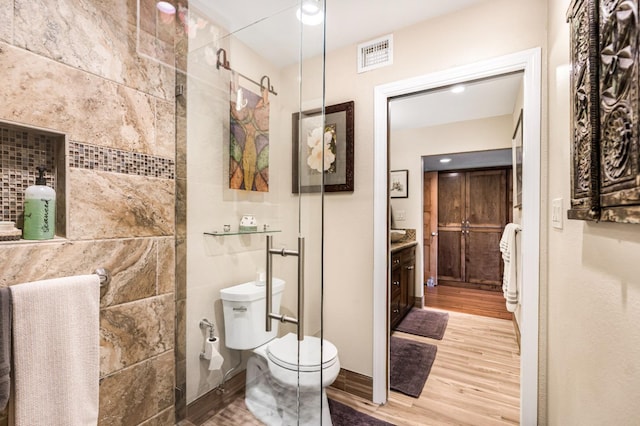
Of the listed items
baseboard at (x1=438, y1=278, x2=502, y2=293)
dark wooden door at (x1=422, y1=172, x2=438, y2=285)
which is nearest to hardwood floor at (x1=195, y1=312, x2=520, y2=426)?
baseboard at (x1=438, y1=278, x2=502, y2=293)

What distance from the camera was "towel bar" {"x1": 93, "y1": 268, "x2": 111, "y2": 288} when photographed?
117 cm

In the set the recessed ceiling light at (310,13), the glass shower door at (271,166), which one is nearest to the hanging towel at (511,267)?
the glass shower door at (271,166)

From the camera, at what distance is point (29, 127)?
3.26ft

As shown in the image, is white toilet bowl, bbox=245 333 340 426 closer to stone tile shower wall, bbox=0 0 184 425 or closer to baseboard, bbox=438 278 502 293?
stone tile shower wall, bbox=0 0 184 425

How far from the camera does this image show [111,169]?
4.05 feet

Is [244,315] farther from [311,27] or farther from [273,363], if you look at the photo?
[311,27]

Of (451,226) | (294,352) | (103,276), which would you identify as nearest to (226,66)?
(103,276)

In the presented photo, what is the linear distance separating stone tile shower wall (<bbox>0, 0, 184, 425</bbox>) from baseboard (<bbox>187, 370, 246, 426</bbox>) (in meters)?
0.12

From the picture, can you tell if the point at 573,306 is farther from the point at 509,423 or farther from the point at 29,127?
the point at 29,127

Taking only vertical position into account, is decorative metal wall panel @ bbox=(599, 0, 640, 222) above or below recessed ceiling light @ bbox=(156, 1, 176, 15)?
below

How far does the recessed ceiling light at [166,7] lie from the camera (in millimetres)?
1433

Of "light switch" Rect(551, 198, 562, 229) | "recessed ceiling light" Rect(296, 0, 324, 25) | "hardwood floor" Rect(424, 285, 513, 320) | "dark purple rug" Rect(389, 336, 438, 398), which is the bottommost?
"hardwood floor" Rect(424, 285, 513, 320)

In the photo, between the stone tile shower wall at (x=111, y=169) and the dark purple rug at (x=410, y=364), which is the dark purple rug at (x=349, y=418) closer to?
the dark purple rug at (x=410, y=364)

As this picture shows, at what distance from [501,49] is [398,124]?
230 cm
